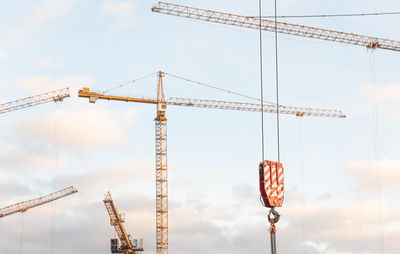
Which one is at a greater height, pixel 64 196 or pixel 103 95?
pixel 103 95

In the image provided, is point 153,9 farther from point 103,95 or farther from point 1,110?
point 1,110

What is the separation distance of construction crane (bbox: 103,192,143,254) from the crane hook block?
137538 millimetres

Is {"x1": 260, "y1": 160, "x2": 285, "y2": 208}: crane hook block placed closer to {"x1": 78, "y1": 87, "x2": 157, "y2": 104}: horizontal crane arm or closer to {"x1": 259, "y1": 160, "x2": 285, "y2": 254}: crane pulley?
{"x1": 259, "y1": 160, "x2": 285, "y2": 254}: crane pulley

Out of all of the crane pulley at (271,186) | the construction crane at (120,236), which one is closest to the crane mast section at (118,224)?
the construction crane at (120,236)

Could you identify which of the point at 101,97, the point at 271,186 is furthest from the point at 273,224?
the point at 101,97

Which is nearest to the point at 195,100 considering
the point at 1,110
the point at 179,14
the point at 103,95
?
the point at 103,95

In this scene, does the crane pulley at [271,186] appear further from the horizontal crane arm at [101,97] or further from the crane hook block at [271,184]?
the horizontal crane arm at [101,97]

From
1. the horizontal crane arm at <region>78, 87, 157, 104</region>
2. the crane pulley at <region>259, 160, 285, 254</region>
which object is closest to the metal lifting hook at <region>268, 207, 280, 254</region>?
the crane pulley at <region>259, 160, 285, 254</region>

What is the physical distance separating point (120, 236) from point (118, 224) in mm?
3450

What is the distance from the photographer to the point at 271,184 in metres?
32.8

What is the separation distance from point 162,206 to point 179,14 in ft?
151

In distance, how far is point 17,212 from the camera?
18350 cm

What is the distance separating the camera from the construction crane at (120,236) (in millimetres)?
166250

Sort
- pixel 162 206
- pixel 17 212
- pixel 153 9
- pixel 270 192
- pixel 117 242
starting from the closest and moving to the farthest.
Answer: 1. pixel 270 192
2. pixel 153 9
3. pixel 162 206
4. pixel 117 242
5. pixel 17 212
